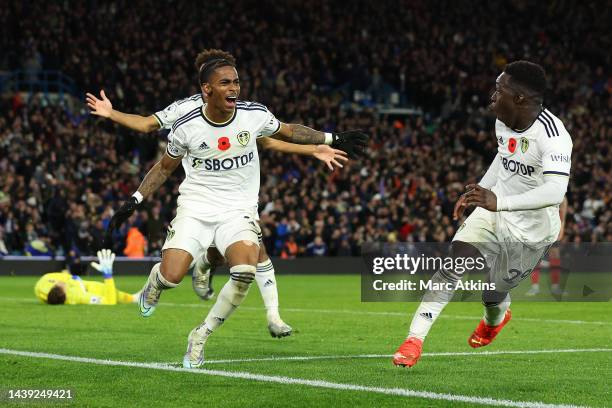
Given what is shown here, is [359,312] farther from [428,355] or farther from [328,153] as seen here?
[328,153]

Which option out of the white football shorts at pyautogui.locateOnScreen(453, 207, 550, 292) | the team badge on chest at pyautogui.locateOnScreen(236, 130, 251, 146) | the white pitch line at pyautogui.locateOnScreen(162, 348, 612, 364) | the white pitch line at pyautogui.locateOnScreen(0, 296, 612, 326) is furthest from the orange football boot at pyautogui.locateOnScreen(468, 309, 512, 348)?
the white pitch line at pyautogui.locateOnScreen(0, 296, 612, 326)

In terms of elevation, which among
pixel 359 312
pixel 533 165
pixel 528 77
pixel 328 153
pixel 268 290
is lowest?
pixel 359 312

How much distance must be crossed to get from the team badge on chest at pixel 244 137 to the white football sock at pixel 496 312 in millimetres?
2465

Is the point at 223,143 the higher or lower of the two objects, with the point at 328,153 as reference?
higher

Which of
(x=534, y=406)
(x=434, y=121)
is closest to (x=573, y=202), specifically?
(x=434, y=121)

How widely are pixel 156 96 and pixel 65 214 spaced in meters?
5.99

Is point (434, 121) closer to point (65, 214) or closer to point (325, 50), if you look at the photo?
point (325, 50)

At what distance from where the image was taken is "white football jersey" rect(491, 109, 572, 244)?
866 cm

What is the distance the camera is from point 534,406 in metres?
7.08

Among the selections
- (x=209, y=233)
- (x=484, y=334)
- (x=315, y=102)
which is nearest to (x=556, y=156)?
(x=484, y=334)

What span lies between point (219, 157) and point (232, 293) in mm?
1156

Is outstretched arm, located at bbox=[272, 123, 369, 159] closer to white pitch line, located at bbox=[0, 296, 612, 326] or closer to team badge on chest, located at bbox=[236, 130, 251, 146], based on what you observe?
team badge on chest, located at bbox=[236, 130, 251, 146]

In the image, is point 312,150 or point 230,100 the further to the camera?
point 312,150

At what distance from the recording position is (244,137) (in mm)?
9672
